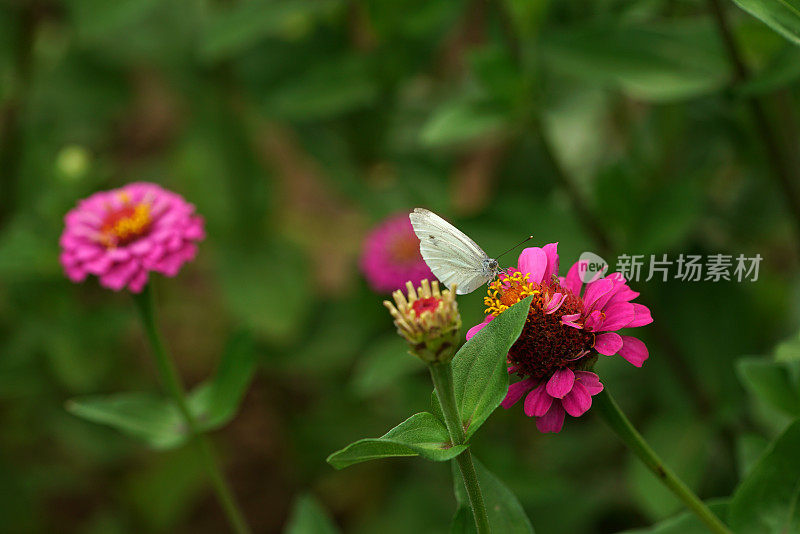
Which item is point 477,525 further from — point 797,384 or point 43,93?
point 43,93

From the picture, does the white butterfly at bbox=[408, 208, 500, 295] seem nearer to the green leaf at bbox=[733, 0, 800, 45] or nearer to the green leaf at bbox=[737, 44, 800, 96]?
the green leaf at bbox=[733, 0, 800, 45]

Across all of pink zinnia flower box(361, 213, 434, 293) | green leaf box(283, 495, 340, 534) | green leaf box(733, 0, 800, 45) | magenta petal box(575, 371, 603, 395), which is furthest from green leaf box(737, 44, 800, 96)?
green leaf box(283, 495, 340, 534)

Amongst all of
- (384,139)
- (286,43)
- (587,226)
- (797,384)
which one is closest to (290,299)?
(384,139)

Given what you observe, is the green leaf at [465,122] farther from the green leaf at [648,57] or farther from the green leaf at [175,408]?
the green leaf at [175,408]

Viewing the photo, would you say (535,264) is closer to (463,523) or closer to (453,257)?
(453,257)

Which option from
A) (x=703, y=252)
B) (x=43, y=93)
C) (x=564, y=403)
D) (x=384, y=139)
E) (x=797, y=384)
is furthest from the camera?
(x=43, y=93)

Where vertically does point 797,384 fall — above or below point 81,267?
below
